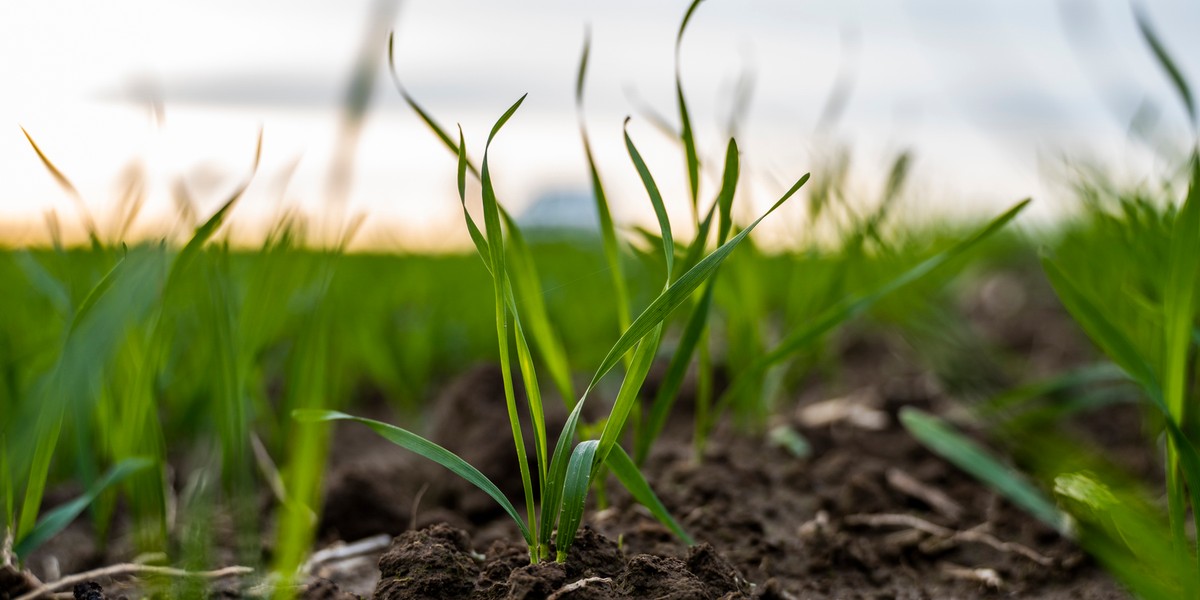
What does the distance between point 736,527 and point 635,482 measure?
0.26 m

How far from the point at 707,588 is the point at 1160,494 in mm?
1095

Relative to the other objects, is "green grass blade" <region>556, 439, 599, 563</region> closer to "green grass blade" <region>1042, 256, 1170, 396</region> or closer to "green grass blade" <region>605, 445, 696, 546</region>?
"green grass blade" <region>605, 445, 696, 546</region>

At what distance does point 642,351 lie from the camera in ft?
3.13

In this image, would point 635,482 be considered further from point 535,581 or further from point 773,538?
point 773,538

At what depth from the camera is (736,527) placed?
1.22m

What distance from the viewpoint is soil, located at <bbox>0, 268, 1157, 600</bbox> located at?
0.92 m

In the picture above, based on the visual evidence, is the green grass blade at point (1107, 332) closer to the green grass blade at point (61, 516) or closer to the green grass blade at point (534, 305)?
the green grass blade at point (534, 305)

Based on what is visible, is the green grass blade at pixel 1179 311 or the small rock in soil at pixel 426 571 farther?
the green grass blade at pixel 1179 311

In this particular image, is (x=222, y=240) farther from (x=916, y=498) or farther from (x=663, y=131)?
(x=916, y=498)

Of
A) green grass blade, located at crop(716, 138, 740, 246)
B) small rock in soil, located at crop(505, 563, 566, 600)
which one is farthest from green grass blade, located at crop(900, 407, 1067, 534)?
small rock in soil, located at crop(505, 563, 566, 600)

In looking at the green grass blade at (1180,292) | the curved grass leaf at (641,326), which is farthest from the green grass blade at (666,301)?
the green grass blade at (1180,292)

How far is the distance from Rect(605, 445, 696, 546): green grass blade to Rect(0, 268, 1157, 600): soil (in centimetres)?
5

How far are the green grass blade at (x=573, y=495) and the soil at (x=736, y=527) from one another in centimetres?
3

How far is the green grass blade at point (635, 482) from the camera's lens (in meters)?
0.99
